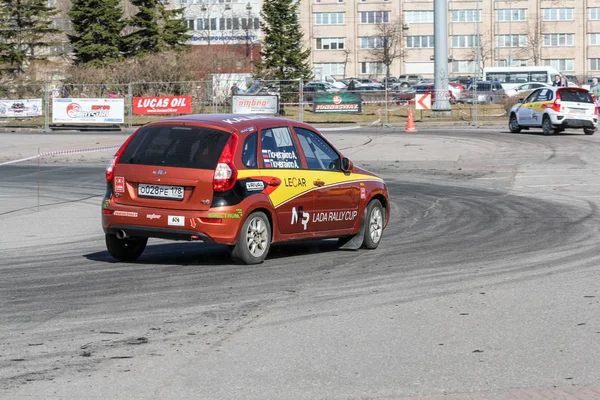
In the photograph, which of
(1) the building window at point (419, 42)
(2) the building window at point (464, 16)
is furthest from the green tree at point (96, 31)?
(1) the building window at point (419, 42)

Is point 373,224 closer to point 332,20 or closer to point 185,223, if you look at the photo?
point 185,223

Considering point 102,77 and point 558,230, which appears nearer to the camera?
point 558,230

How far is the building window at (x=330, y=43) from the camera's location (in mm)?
118375

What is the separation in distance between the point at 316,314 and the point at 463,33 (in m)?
110

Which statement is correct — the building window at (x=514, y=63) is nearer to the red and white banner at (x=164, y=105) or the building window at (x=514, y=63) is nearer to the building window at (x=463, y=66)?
the building window at (x=463, y=66)

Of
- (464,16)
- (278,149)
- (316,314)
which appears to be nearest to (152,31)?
(464,16)

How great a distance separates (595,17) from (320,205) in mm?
107156

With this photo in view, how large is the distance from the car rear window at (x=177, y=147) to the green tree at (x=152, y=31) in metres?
56.5

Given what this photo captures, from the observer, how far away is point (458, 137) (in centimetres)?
3481

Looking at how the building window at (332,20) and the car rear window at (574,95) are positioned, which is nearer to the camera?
the car rear window at (574,95)

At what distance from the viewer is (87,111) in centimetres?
4269

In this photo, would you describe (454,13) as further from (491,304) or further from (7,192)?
(491,304)

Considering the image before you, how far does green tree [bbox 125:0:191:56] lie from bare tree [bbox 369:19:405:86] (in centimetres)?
4478

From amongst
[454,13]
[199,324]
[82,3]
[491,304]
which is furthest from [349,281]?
[454,13]
